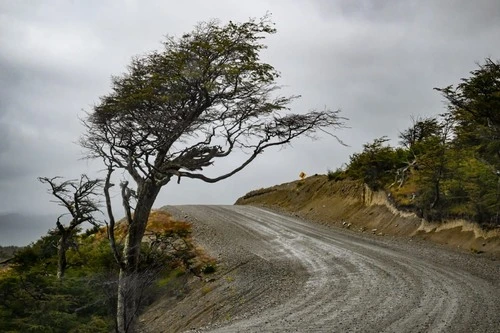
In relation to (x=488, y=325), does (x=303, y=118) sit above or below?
above

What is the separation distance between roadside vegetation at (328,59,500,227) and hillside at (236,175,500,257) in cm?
53

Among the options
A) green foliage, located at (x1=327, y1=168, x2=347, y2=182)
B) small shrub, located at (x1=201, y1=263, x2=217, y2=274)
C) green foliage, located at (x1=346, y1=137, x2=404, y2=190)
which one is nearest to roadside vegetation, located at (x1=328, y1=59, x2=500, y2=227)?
green foliage, located at (x1=346, y1=137, x2=404, y2=190)

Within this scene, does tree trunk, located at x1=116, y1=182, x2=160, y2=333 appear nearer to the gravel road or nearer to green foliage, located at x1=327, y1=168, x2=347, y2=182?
the gravel road

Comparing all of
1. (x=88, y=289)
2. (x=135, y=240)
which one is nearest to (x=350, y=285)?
(x=135, y=240)

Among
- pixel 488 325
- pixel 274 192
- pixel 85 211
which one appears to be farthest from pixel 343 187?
pixel 488 325

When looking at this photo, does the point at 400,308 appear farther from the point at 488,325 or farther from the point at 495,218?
the point at 495,218

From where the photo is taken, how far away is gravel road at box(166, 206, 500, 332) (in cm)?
1020

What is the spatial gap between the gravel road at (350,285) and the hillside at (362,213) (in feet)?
4.44

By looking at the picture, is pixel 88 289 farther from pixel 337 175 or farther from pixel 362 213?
pixel 337 175

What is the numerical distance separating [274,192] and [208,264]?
1165 inches

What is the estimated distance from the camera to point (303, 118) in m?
17.9

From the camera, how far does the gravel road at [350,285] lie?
10195 mm

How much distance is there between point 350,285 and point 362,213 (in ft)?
57.0

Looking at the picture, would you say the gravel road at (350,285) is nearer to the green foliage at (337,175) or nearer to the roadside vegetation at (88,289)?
the roadside vegetation at (88,289)
